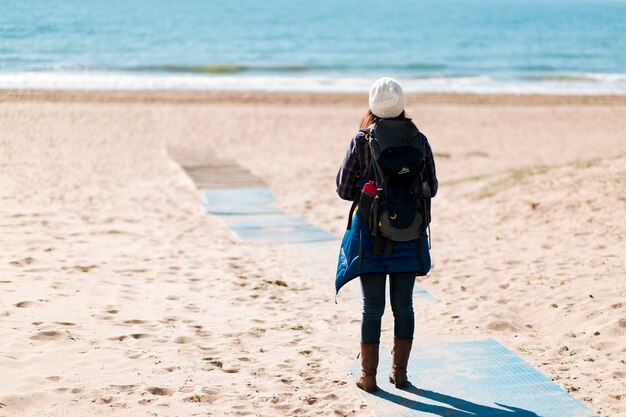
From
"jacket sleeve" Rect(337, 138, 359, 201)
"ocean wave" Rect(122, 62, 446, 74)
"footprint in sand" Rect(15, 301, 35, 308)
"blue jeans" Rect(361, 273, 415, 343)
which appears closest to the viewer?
"jacket sleeve" Rect(337, 138, 359, 201)

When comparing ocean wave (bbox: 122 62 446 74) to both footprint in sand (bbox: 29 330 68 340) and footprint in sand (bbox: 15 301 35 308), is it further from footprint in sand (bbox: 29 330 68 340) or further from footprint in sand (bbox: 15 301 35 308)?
footprint in sand (bbox: 29 330 68 340)

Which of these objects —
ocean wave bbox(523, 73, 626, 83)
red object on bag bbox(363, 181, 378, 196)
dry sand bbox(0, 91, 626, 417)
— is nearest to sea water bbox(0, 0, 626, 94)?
ocean wave bbox(523, 73, 626, 83)

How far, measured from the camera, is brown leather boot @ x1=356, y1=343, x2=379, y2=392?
4434 millimetres

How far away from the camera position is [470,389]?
4523 mm

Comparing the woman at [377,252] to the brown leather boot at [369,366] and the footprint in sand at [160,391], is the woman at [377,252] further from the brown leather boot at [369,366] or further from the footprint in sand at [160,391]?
the footprint in sand at [160,391]

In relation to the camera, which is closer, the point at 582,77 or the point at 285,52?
the point at 582,77

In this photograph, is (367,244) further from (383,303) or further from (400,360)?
(400,360)

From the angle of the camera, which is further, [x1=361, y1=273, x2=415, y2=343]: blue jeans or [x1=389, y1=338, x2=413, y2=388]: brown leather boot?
[x1=389, y1=338, x2=413, y2=388]: brown leather boot

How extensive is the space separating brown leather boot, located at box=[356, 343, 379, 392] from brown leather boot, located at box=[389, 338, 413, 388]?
11 centimetres

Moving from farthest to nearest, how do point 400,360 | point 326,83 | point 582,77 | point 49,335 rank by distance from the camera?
1. point 582,77
2. point 326,83
3. point 49,335
4. point 400,360

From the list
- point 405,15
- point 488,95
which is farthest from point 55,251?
point 405,15

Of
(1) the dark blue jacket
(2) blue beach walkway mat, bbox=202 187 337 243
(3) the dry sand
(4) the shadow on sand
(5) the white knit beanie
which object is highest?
(5) the white knit beanie

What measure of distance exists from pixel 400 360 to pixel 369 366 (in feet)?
0.59

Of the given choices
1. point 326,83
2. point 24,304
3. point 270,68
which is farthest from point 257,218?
point 270,68
